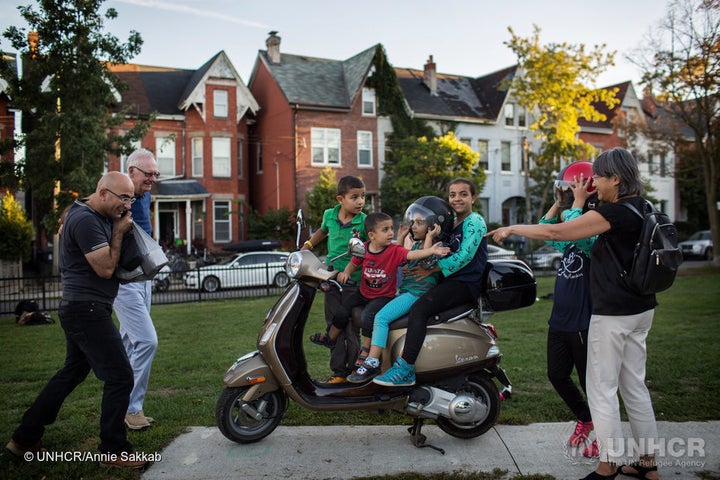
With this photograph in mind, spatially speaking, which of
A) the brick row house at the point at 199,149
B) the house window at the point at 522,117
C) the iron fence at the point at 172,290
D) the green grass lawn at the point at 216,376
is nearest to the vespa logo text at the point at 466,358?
the green grass lawn at the point at 216,376

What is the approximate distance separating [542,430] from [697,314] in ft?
26.0

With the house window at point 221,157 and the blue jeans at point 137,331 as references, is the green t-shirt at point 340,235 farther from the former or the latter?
the house window at point 221,157

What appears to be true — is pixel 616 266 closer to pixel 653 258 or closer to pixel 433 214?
pixel 653 258

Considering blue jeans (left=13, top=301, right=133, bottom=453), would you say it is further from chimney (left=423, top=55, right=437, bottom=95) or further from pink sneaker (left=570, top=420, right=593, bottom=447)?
A: chimney (left=423, top=55, right=437, bottom=95)

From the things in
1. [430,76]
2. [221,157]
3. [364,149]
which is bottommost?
[221,157]

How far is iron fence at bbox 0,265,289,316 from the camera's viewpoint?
14523 millimetres

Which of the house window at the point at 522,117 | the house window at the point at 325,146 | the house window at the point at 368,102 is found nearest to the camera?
the house window at the point at 325,146

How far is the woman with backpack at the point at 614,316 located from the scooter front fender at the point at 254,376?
6.52ft

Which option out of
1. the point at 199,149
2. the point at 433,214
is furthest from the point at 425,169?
the point at 433,214

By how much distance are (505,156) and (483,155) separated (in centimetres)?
185

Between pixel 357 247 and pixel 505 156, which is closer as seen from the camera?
pixel 357 247

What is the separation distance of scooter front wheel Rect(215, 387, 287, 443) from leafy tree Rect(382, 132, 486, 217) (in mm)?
24926

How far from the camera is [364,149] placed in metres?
32.7

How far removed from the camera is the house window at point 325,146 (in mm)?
31453
